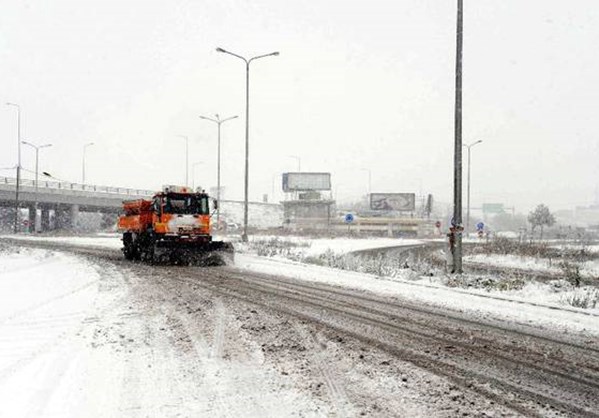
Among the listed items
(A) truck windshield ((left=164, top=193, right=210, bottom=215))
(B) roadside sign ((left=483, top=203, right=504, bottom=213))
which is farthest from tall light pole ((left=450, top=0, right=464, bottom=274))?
(B) roadside sign ((left=483, top=203, right=504, bottom=213))

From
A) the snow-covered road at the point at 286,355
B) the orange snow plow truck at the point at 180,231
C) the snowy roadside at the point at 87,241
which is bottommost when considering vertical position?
the snowy roadside at the point at 87,241

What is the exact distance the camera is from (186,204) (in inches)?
800

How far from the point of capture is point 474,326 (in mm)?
8062

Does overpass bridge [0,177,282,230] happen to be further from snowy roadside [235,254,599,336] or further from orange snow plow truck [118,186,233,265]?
snowy roadside [235,254,599,336]

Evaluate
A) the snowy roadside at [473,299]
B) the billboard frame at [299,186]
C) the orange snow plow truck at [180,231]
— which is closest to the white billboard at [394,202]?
the billboard frame at [299,186]

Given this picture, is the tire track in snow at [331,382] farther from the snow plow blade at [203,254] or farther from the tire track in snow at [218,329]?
the snow plow blade at [203,254]

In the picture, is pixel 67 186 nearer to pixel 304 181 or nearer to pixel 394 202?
pixel 304 181

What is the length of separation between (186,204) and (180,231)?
1.13m

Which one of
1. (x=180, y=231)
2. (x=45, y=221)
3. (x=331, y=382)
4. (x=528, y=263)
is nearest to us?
(x=331, y=382)

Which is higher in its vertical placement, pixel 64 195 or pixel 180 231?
pixel 64 195

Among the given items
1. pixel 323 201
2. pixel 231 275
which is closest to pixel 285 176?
pixel 323 201

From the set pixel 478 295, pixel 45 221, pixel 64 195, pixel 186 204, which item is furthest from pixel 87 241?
pixel 45 221

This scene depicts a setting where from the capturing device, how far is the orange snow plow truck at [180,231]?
19.5m

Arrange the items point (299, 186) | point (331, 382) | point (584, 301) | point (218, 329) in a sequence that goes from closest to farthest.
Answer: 1. point (331, 382)
2. point (218, 329)
3. point (584, 301)
4. point (299, 186)
